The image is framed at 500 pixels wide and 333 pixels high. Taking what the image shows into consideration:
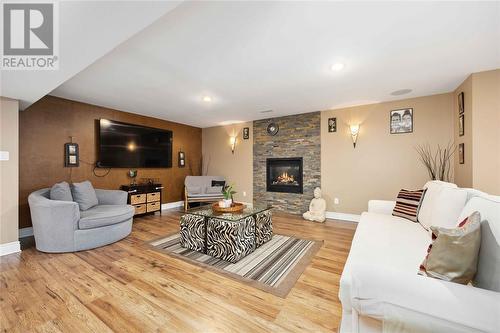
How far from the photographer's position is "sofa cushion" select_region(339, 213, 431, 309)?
129 centimetres

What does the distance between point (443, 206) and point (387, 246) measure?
673 millimetres

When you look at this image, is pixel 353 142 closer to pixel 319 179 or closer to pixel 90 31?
pixel 319 179

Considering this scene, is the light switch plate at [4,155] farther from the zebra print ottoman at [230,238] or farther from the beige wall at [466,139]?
the beige wall at [466,139]

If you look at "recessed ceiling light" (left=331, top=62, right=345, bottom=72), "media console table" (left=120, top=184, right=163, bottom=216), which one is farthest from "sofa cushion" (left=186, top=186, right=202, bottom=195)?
"recessed ceiling light" (left=331, top=62, right=345, bottom=72)

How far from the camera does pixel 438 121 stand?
354 centimetres

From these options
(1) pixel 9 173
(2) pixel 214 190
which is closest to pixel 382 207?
(2) pixel 214 190

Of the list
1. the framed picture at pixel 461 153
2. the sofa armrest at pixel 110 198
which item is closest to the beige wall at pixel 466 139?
the framed picture at pixel 461 153

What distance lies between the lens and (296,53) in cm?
216

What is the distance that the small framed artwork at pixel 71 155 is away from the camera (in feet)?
12.2

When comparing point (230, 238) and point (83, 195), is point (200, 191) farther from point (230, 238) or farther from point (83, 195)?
point (230, 238)

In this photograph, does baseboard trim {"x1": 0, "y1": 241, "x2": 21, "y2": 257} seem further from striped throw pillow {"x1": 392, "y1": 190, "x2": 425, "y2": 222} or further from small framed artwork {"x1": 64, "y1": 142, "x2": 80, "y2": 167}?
striped throw pillow {"x1": 392, "y1": 190, "x2": 425, "y2": 222}

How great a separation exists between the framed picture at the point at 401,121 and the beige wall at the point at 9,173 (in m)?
5.92

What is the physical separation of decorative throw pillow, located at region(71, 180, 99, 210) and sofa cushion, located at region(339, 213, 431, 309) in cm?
371

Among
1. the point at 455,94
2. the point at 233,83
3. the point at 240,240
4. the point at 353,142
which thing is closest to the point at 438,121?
the point at 455,94
